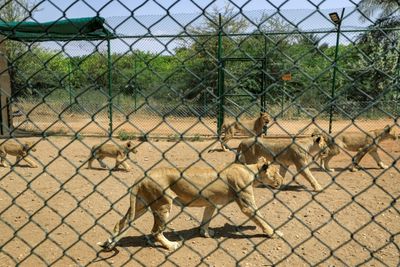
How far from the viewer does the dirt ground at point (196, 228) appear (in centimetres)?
355

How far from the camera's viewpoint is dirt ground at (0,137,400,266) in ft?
11.6

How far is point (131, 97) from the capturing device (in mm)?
15844

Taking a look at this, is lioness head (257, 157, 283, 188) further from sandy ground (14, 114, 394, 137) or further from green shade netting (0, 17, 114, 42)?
sandy ground (14, 114, 394, 137)

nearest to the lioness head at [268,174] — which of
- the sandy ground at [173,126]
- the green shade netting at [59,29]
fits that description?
the green shade netting at [59,29]

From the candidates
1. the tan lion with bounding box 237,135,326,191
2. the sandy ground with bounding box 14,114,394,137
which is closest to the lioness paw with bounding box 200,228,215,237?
the tan lion with bounding box 237,135,326,191

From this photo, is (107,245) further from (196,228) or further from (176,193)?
(196,228)

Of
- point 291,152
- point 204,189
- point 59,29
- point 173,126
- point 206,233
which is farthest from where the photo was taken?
point 173,126

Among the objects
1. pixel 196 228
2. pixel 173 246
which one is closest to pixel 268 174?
pixel 196 228

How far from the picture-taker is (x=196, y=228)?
5328 mm

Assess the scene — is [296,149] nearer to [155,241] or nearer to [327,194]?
[327,194]

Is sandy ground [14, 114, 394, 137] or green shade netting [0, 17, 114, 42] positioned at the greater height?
green shade netting [0, 17, 114, 42]

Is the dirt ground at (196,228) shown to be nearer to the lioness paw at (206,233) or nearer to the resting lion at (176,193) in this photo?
the lioness paw at (206,233)

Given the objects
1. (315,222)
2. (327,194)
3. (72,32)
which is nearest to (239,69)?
(72,32)

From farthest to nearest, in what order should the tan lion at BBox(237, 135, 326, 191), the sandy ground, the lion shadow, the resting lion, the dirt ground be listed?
the sandy ground, the tan lion at BBox(237, 135, 326, 191), the lion shadow, the resting lion, the dirt ground
